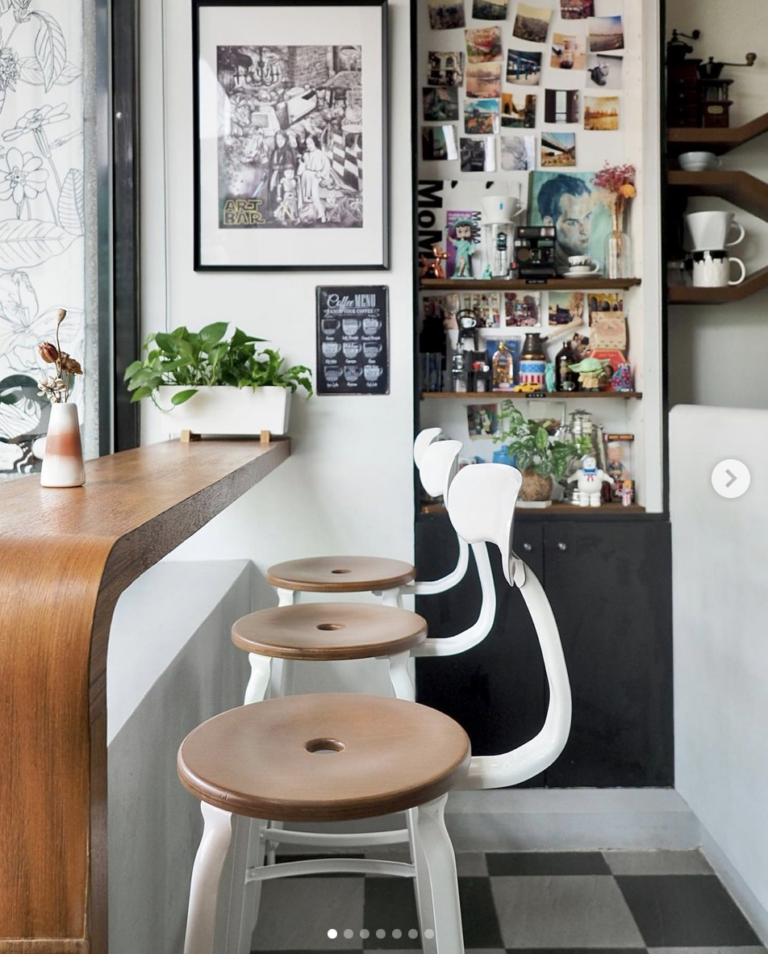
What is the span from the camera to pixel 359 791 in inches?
37.6

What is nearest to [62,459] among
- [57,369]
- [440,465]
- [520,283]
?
[57,369]

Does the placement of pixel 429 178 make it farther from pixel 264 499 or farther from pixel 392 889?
pixel 392 889

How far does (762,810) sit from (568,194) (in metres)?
1.97

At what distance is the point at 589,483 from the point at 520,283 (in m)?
0.67

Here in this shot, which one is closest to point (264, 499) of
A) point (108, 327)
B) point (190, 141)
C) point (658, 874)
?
point (108, 327)

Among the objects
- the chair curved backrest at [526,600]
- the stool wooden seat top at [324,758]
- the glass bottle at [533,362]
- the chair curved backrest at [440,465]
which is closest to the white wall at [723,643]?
the glass bottle at [533,362]

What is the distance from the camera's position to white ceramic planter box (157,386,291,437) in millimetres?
2467

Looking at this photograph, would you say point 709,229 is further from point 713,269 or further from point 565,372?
point 565,372

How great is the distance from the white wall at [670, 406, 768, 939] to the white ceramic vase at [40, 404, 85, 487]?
162 centimetres

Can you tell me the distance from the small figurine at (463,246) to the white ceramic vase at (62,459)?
76.1 inches

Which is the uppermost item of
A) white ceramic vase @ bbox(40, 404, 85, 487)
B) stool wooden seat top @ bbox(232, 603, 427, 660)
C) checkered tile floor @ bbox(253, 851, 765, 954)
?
white ceramic vase @ bbox(40, 404, 85, 487)

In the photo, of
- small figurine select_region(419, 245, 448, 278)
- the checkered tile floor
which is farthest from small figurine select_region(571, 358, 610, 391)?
the checkered tile floor

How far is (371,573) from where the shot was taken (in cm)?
211

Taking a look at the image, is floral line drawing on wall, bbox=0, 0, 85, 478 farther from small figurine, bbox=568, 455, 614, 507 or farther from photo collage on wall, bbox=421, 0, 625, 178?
small figurine, bbox=568, 455, 614, 507
